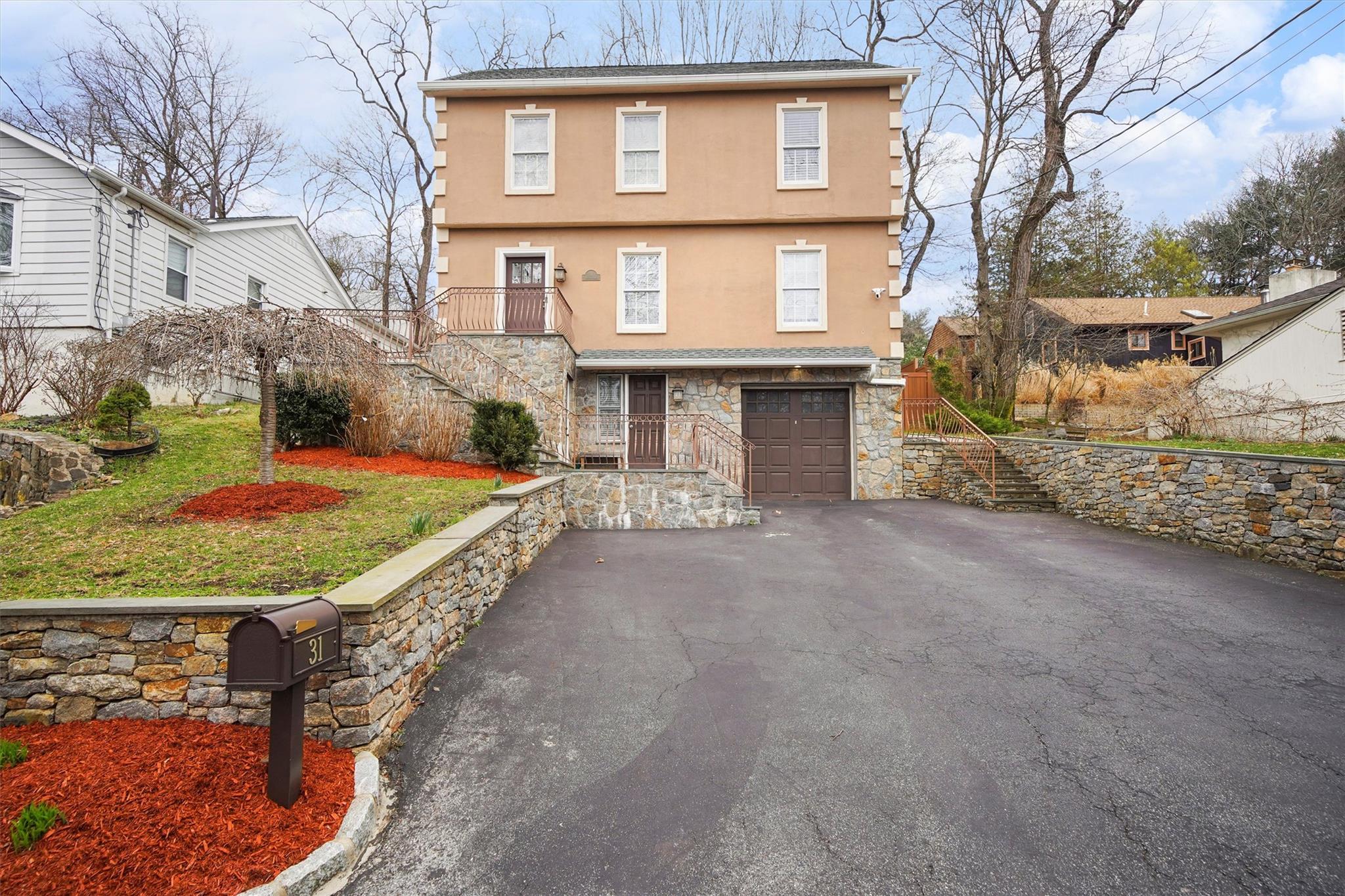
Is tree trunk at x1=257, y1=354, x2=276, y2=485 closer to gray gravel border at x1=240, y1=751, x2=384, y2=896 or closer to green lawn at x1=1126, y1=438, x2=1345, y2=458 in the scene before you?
gray gravel border at x1=240, y1=751, x2=384, y2=896

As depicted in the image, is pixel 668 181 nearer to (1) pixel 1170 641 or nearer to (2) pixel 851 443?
(2) pixel 851 443

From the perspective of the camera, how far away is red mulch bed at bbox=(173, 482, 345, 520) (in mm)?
5922

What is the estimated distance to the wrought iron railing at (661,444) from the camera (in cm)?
1109

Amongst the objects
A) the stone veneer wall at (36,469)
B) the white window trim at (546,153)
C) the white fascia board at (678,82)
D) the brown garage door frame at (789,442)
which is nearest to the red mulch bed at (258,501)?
the stone veneer wall at (36,469)

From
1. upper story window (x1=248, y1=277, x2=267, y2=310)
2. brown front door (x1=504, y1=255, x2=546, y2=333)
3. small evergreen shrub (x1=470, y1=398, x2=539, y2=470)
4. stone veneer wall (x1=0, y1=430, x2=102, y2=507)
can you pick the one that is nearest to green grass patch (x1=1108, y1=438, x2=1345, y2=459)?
small evergreen shrub (x1=470, y1=398, x2=539, y2=470)

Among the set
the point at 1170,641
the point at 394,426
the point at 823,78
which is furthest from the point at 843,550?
the point at 823,78

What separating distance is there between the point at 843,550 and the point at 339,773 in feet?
20.6

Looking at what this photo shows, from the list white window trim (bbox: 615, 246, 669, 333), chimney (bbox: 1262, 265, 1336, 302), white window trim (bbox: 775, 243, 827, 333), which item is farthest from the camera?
chimney (bbox: 1262, 265, 1336, 302)

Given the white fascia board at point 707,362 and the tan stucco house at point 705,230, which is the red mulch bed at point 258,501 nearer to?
the white fascia board at point 707,362

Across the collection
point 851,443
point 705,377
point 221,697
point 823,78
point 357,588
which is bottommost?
point 221,697

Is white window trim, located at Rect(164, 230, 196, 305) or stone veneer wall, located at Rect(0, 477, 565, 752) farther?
white window trim, located at Rect(164, 230, 196, 305)

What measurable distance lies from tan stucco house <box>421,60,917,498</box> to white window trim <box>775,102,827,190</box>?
3 cm

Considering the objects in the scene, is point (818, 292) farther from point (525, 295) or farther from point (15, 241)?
point (15, 241)

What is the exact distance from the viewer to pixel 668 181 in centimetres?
1334
